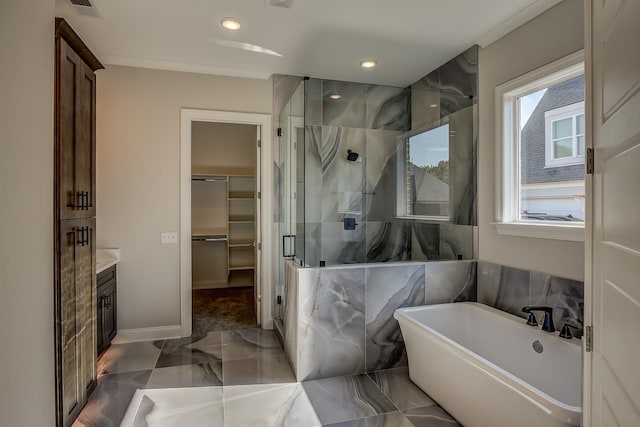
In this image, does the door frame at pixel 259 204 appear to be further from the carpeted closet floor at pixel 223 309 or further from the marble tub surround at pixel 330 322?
the marble tub surround at pixel 330 322

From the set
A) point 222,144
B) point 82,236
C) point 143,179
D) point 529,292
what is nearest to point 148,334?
point 143,179

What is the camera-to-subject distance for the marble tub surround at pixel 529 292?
2.27 metres

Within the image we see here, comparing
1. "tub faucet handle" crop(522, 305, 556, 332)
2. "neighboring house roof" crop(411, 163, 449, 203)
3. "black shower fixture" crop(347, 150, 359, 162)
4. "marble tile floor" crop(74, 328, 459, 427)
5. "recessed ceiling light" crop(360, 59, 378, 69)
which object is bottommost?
"marble tile floor" crop(74, 328, 459, 427)

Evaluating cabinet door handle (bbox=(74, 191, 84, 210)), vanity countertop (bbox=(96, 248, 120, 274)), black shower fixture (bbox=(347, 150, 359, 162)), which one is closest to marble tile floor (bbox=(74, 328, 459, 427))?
vanity countertop (bbox=(96, 248, 120, 274))

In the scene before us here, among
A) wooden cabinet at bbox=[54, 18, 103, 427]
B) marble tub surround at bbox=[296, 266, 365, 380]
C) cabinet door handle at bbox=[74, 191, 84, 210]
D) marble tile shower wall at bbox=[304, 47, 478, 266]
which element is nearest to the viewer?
wooden cabinet at bbox=[54, 18, 103, 427]

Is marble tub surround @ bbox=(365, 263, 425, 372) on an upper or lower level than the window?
lower

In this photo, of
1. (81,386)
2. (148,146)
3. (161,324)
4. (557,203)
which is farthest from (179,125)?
(557,203)

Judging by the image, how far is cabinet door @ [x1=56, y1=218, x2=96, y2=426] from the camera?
2029mm

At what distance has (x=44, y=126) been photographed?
144 centimetres

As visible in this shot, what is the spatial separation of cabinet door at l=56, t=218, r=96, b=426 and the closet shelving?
330cm

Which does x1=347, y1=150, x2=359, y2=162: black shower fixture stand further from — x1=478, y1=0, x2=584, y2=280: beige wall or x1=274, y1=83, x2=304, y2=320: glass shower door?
x1=478, y1=0, x2=584, y2=280: beige wall

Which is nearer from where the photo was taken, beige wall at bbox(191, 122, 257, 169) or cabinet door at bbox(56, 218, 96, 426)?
cabinet door at bbox(56, 218, 96, 426)

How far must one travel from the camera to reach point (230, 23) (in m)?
2.75

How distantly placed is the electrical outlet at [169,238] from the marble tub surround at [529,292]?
9.82 feet
